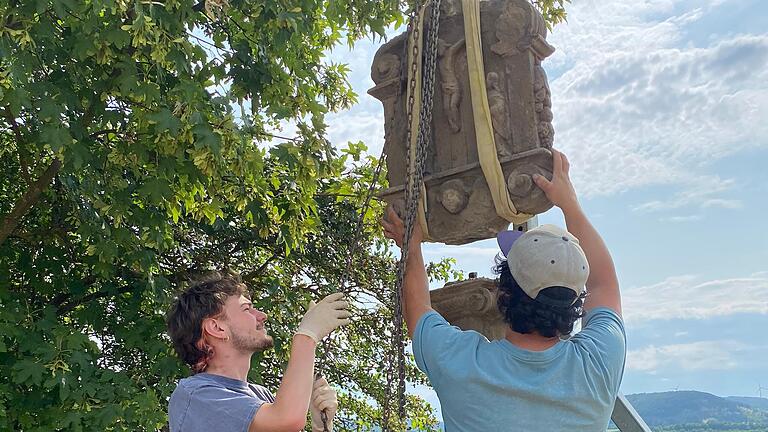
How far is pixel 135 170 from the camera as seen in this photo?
424cm

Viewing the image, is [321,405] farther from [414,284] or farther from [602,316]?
[602,316]

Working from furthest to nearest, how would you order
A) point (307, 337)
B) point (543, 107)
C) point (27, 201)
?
point (27, 201)
point (543, 107)
point (307, 337)

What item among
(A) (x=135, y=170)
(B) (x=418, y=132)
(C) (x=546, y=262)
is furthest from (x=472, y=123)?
Answer: (A) (x=135, y=170)

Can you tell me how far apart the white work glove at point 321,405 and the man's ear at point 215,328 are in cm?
30

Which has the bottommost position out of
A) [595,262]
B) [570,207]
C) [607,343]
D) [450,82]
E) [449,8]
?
[607,343]

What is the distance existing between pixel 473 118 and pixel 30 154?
11.4ft

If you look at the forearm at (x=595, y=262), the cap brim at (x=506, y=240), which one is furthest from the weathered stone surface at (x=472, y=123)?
the cap brim at (x=506, y=240)

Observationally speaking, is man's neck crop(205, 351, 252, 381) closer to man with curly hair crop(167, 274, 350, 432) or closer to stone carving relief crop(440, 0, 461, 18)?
man with curly hair crop(167, 274, 350, 432)

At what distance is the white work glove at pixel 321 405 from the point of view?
2291 mm

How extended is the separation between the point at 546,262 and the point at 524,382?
0.90 ft

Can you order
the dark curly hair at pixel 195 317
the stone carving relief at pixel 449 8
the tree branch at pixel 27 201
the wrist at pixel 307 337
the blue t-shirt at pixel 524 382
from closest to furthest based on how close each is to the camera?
1. the blue t-shirt at pixel 524 382
2. the wrist at pixel 307 337
3. the dark curly hair at pixel 195 317
4. the stone carving relief at pixel 449 8
5. the tree branch at pixel 27 201

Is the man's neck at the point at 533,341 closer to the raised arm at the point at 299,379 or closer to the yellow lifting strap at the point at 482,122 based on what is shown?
the raised arm at the point at 299,379

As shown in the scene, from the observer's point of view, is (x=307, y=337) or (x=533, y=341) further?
(x=307, y=337)

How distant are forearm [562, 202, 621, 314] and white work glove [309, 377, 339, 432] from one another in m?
0.74
